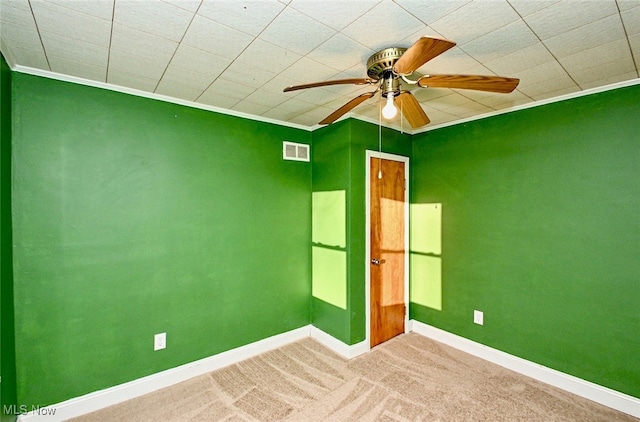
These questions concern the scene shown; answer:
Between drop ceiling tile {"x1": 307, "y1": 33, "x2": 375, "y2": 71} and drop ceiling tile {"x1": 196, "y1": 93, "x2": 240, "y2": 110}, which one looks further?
drop ceiling tile {"x1": 196, "y1": 93, "x2": 240, "y2": 110}

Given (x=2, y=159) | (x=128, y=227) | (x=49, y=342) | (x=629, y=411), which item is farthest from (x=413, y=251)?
(x=2, y=159)

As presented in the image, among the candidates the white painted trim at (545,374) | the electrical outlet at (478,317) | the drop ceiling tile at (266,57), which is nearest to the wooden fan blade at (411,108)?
the drop ceiling tile at (266,57)

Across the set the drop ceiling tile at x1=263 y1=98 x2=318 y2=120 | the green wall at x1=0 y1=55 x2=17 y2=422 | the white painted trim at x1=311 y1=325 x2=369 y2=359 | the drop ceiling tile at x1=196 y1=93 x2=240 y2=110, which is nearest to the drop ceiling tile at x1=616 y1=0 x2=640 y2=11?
the drop ceiling tile at x1=263 y1=98 x2=318 y2=120

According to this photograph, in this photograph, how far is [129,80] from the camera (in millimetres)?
2104

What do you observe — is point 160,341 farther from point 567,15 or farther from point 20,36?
point 567,15

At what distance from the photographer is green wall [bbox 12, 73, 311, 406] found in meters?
1.96

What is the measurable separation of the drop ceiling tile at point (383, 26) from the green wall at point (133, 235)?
1.68 metres

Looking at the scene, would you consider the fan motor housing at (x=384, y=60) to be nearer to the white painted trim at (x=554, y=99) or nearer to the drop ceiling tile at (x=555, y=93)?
the drop ceiling tile at (x=555, y=93)

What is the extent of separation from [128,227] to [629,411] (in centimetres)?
415

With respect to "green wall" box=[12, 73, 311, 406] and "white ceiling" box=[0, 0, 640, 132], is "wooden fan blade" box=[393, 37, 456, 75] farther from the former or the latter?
"green wall" box=[12, 73, 311, 406]

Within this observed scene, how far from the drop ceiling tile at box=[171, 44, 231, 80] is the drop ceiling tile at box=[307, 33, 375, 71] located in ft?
2.01

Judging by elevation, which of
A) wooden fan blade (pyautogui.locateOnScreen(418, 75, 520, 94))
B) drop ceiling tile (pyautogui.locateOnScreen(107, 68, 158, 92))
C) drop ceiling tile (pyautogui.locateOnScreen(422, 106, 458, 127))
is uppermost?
drop ceiling tile (pyautogui.locateOnScreen(422, 106, 458, 127))

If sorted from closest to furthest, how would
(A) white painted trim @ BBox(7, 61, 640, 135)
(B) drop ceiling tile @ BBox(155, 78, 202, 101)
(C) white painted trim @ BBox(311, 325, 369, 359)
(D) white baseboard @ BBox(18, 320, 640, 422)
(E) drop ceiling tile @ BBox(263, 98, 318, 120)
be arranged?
(A) white painted trim @ BBox(7, 61, 640, 135), (D) white baseboard @ BBox(18, 320, 640, 422), (B) drop ceiling tile @ BBox(155, 78, 202, 101), (E) drop ceiling tile @ BBox(263, 98, 318, 120), (C) white painted trim @ BBox(311, 325, 369, 359)

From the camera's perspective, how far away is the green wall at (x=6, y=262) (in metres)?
1.67
